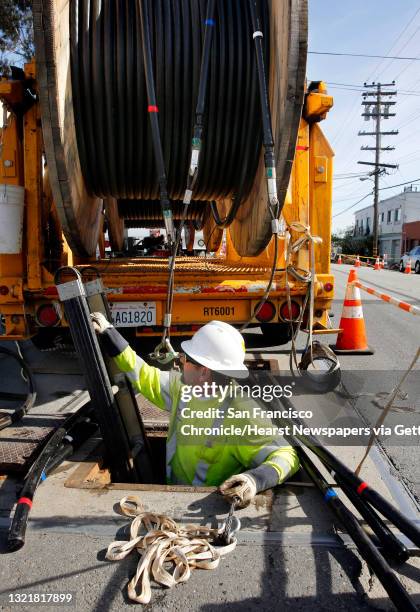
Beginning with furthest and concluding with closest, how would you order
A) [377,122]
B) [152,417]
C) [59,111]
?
[377,122] → [152,417] → [59,111]

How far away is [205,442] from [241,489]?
0.45 metres

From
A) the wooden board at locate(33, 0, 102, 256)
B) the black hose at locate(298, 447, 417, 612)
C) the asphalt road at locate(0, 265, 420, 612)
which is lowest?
the asphalt road at locate(0, 265, 420, 612)

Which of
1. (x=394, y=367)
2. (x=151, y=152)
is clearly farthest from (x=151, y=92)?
(x=394, y=367)

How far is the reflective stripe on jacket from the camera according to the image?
97.4 inches

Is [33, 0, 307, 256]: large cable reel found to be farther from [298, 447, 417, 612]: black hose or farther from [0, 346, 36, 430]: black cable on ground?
[298, 447, 417, 612]: black hose

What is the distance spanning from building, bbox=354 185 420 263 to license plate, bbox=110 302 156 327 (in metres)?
40.5

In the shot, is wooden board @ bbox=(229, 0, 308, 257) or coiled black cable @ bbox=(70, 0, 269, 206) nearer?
wooden board @ bbox=(229, 0, 308, 257)

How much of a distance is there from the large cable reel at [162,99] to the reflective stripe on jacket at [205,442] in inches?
58.7

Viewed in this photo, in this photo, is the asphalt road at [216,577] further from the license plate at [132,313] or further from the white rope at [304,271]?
the license plate at [132,313]

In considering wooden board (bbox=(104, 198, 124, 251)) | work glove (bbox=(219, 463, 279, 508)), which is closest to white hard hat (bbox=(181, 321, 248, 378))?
work glove (bbox=(219, 463, 279, 508))

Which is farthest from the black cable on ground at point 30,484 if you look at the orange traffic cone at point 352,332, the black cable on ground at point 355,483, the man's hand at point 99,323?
the orange traffic cone at point 352,332

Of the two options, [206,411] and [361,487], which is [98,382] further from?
[361,487]

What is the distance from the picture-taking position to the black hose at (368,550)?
1.65m

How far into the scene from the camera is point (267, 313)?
446 centimetres
